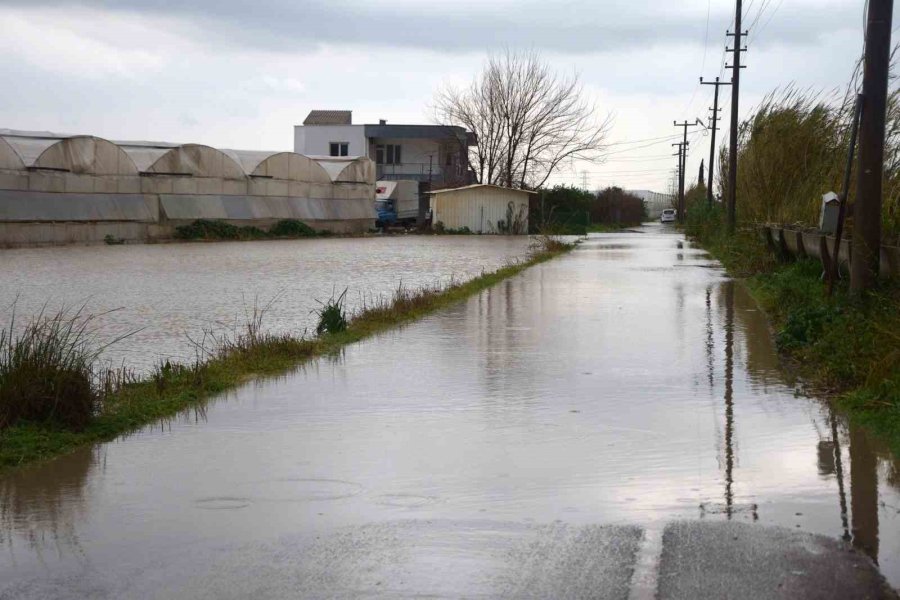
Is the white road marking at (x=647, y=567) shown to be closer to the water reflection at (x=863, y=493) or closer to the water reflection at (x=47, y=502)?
the water reflection at (x=863, y=493)

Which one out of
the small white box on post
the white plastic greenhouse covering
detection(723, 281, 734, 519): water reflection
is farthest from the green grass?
the small white box on post

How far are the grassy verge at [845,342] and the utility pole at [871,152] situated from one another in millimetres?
323

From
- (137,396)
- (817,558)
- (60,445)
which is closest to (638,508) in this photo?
(817,558)

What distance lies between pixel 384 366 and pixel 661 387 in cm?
278

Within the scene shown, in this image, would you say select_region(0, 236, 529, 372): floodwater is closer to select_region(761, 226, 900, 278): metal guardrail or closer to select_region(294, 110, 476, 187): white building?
select_region(761, 226, 900, 278): metal guardrail

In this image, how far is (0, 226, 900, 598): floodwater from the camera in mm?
4949

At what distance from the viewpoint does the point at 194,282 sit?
2298 cm

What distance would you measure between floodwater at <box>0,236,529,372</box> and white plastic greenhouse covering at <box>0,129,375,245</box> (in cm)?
348

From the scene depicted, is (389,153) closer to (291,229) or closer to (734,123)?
(291,229)

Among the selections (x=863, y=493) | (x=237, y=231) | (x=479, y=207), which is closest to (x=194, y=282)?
(x=863, y=493)

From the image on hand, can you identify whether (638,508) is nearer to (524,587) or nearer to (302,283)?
(524,587)

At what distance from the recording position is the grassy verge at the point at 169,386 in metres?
7.28

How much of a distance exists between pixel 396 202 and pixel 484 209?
7.11 meters

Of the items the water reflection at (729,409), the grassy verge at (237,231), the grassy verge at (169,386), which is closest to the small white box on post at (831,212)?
the water reflection at (729,409)
